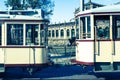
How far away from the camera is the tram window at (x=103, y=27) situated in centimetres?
1489

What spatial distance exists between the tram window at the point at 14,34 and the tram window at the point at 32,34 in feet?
1.05

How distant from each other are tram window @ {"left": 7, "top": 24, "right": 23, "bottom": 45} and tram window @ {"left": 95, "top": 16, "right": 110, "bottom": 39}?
3454 millimetres

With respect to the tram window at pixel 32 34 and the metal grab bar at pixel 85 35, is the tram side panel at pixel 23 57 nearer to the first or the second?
the tram window at pixel 32 34

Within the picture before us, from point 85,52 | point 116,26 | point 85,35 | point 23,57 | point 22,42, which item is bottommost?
point 23,57

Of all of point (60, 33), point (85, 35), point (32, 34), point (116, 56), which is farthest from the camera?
point (60, 33)

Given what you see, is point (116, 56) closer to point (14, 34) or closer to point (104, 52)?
point (104, 52)

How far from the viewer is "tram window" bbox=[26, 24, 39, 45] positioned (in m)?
15.5

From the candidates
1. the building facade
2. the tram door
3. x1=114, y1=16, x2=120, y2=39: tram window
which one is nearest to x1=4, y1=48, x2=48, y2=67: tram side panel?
the tram door

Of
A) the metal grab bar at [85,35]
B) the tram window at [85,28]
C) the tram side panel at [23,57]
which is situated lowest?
the tram side panel at [23,57]

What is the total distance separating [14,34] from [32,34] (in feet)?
2.73

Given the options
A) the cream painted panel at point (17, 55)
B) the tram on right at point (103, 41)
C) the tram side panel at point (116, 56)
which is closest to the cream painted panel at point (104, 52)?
the tram on right at point (103, 41)

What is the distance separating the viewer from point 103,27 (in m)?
15.0

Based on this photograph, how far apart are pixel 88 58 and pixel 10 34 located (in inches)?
145

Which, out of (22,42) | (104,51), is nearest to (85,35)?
(104,51)
